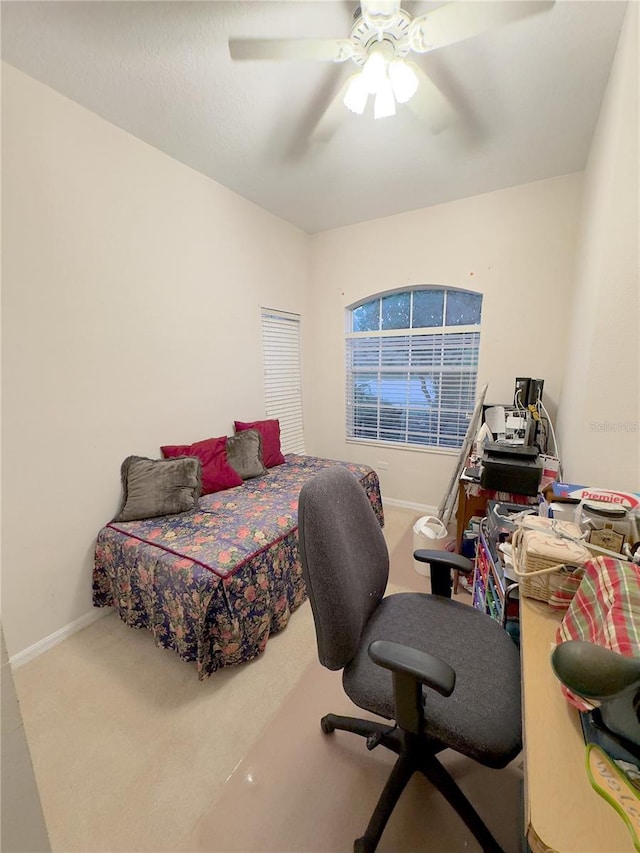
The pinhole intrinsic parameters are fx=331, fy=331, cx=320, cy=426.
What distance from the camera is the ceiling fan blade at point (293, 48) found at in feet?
4.33

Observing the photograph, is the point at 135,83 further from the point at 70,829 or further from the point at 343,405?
the point at 70,829

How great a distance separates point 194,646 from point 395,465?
2550mm

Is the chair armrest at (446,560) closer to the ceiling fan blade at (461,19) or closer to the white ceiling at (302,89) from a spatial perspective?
the ceiling fan blade at (461,19)

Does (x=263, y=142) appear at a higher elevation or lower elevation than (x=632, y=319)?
higher

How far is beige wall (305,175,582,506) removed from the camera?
2646 millimetres

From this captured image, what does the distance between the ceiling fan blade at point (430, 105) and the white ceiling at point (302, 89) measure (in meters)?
0.17

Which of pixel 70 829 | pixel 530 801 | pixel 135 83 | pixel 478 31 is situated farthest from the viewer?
pixel 135 83

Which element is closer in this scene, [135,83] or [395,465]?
[135,83]

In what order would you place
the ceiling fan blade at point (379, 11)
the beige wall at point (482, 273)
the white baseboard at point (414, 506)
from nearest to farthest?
the ceiling fan blade at point (379, 11) < the beige wall at point (482, 273) < the white baseboard at point (414, 506)

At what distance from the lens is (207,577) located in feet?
5.03

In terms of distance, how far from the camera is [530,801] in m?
0.50

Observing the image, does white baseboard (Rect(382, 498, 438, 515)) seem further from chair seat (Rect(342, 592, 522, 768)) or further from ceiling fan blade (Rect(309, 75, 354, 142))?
ceiling fan blade (Rect(309, 75, 354, 142))

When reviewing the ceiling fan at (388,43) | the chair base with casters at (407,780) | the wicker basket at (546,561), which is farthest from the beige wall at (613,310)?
the chair base with casters at (407,780)

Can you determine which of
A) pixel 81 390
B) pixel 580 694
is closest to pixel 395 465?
pixel 81 390
